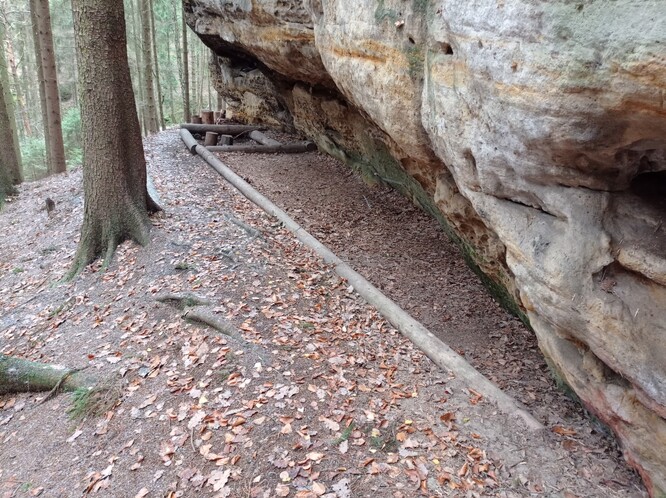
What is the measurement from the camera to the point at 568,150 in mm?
3371

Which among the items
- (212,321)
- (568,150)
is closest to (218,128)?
(212,321)

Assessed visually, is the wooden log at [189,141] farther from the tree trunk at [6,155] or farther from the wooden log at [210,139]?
the tree trunk at [6,155]

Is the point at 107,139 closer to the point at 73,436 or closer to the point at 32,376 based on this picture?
the point at 32,376

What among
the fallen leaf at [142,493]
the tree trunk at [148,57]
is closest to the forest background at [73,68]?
the tree trunk at [148,57]

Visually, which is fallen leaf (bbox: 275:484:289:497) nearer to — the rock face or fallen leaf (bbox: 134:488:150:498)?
fallen leaf (bbox: 134:488:150:498)

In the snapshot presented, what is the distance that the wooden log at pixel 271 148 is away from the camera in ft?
43.2

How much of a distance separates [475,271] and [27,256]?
8560 mm

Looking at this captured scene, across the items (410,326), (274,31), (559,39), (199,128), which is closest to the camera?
(559,39)

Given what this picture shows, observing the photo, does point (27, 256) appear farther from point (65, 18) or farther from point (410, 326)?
point (65, 18)

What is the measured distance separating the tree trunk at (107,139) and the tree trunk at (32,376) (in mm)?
2189

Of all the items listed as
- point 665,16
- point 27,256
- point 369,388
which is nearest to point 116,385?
point 369,388

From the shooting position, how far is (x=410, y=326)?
5883 mm

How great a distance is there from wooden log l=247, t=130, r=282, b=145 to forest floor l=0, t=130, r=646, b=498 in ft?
19.5

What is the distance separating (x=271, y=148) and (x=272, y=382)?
9.92 m
